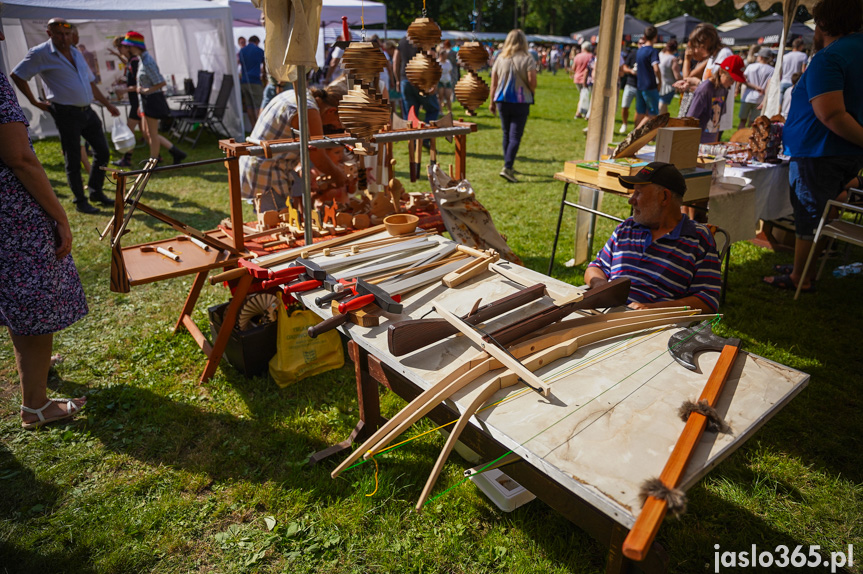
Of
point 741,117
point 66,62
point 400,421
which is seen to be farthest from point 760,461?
point 741,117

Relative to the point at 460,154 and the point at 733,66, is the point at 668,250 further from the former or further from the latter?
the point at 733,66

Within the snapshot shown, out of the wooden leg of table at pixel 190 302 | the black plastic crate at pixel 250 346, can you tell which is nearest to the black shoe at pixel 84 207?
the wooden leg of table at pixel 190 302

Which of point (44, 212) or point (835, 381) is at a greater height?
point (44, 212)

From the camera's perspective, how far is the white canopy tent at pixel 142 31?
27.8ft

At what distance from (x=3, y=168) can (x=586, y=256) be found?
4.29 metres

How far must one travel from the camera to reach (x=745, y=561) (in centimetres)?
220

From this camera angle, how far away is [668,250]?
254 centimetres

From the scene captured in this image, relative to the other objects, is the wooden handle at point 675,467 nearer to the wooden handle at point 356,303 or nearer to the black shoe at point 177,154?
the wooden handle at point 356,303

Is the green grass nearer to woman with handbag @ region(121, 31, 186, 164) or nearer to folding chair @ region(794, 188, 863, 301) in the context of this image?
folding chair @ region(794, 188, 863, 301)

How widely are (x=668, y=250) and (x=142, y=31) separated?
13.3 metres

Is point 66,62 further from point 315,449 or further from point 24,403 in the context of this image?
point 315,449

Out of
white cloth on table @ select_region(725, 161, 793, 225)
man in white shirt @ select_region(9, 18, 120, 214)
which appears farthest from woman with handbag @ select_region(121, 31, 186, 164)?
white cloth on table @ select_region(725, 161, 793, 225)

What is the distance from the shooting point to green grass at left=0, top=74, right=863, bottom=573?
7.29 feet

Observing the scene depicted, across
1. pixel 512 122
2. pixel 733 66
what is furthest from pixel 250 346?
pixel 512 122
